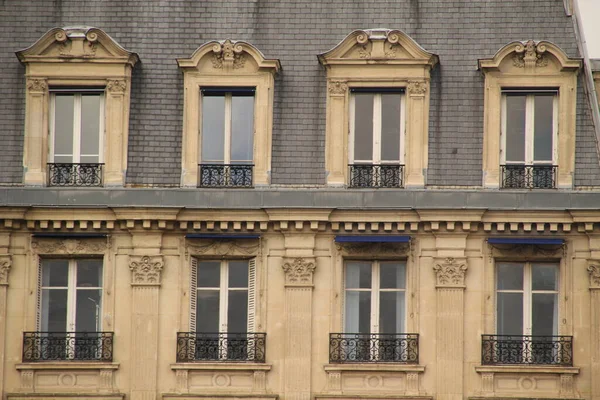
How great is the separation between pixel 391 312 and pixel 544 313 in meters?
3.54

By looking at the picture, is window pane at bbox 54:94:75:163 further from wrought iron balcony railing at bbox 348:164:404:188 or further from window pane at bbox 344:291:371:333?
window pane at bbox 344:291:371:333

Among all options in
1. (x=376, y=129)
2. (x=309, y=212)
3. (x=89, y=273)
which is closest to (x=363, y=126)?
(x=376, y=129)

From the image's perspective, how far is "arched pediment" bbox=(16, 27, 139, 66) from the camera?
37500mm

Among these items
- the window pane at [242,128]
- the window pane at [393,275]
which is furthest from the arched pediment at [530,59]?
the window pane at [242,128]

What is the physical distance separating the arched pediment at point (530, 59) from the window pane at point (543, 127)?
2.55 ft

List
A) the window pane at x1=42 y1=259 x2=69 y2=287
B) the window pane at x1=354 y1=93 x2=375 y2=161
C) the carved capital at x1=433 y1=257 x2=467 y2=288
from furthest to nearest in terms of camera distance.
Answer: the window pane at x1=354 y1=93 x2=375 y2=161
the window pane at x1=42 y1=259 x2=69 y2=287
the carved capital at x1=433 y1=257 x2=467 y2=288

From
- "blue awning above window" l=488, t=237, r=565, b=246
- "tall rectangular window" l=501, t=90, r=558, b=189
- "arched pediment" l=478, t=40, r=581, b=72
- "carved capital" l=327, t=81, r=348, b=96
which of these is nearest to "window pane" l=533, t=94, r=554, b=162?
"tall rectangular window" l=501, t=90, r=558, b=189

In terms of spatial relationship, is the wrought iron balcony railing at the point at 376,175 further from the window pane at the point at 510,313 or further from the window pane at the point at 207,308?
the window pane at the point at 207,308

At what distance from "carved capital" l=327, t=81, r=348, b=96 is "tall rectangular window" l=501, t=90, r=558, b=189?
3.77 m

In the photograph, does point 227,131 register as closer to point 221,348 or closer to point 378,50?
point 378,50

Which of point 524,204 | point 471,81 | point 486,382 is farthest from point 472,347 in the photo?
point 471,81

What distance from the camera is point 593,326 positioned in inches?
1421

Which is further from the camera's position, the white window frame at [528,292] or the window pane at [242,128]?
the window pane at [242,128]

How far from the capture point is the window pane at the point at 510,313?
36656 mm
